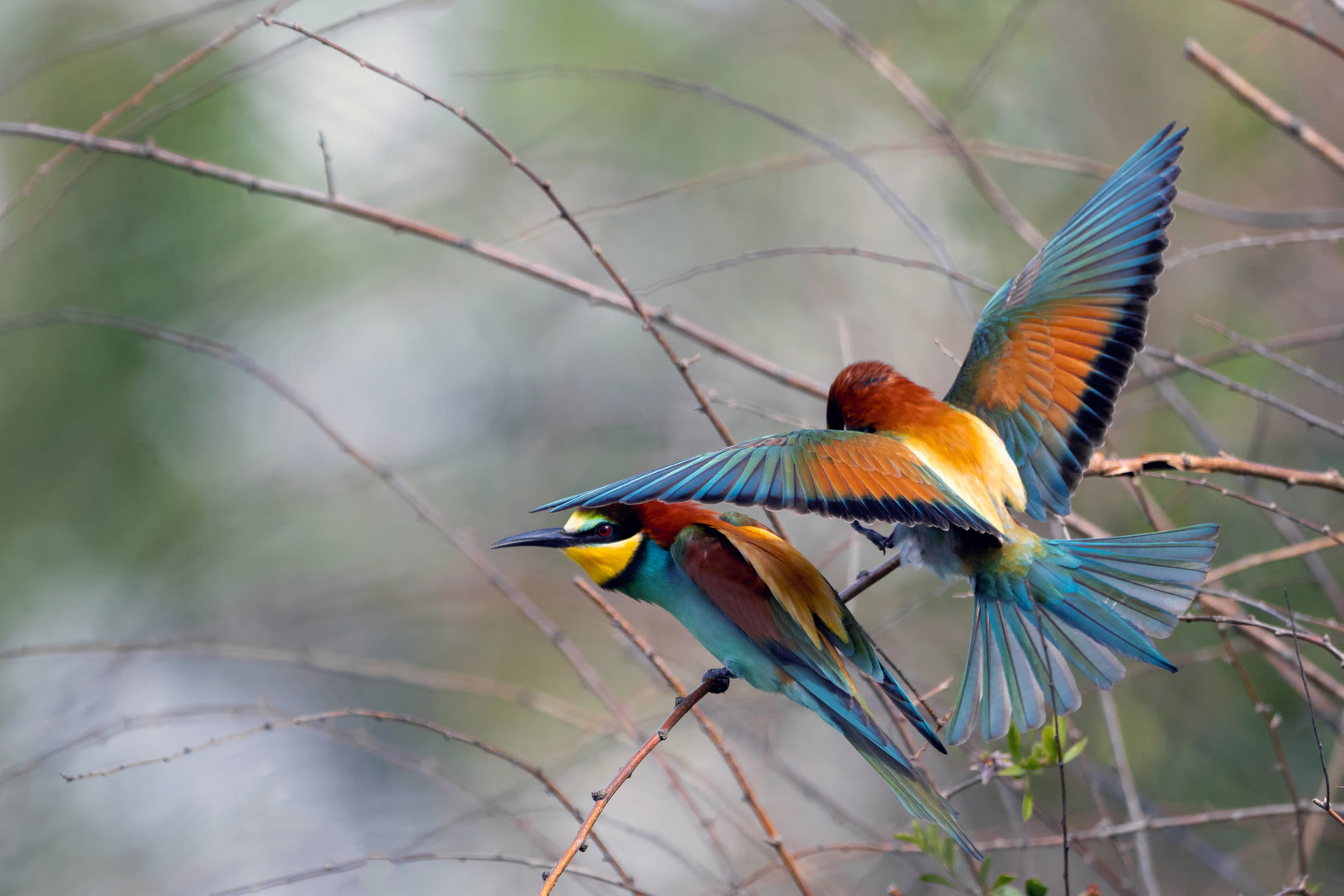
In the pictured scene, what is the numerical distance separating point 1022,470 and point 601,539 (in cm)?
68

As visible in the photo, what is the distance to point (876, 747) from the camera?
1204mm

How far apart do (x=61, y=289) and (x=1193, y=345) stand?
391 centimetres

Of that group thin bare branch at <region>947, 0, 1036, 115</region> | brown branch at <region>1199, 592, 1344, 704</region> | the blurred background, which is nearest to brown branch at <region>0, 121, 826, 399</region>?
thin bare branch at <region>947, 0, 1036, 115</region>

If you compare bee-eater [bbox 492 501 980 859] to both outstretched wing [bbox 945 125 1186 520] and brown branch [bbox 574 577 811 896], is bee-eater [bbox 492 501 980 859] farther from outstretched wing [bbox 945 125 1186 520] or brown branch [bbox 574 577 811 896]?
outstretched wing [bbox 945 125 1186 520]

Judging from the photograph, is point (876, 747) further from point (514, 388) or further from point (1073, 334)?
point (514, 388)

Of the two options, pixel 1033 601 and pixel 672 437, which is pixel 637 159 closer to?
pixel 672 437

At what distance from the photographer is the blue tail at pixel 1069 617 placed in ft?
4.39

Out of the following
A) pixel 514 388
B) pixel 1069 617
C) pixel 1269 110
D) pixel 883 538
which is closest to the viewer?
pixel 1069 617

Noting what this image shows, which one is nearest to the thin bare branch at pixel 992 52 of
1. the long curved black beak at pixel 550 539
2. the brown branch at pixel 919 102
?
the brown branch at pixel 919 102

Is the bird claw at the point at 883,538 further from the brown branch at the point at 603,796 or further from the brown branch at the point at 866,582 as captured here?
the brown branch at the point at 603,796

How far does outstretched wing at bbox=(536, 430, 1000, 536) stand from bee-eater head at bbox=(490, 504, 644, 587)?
3.7 inches

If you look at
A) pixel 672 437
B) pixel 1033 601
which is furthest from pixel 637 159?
pixel 1033 601

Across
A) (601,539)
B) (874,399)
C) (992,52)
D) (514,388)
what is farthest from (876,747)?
(514,388)

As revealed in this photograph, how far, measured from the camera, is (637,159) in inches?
166
